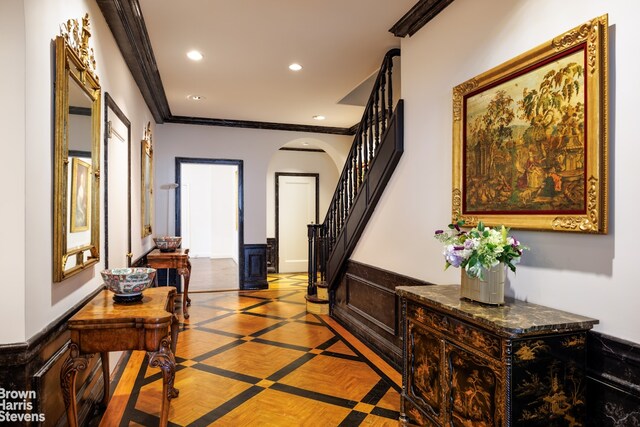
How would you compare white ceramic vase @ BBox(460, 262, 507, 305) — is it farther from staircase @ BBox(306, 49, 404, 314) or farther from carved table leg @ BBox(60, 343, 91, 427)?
carved table leg @ BBox(60, 343, 91, 427)

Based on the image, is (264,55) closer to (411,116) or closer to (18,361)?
(411,116)

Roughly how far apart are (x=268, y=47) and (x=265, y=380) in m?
3.09

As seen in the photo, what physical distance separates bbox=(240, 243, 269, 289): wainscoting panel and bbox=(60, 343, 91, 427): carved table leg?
5025mm

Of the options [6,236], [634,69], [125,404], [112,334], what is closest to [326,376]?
[125,404]

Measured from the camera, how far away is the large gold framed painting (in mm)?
1732

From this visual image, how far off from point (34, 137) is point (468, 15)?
266 centimetres

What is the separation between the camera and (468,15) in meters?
2.66

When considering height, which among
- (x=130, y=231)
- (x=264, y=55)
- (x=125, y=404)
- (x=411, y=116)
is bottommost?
(x=125, y=404)

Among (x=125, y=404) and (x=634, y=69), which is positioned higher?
(x=634, y=69)

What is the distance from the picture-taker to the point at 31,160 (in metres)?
1.71

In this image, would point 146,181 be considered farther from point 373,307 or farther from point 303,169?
point 303,169

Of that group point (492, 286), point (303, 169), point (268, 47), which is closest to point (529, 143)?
point (492, 286)

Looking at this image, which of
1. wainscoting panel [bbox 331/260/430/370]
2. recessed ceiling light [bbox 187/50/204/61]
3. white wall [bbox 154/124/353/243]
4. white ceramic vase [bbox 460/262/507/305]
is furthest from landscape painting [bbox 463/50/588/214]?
white wall [bbox 154/124/353/243]

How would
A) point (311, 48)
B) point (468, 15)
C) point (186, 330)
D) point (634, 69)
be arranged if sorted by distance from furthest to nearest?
point (186, 330) < point (311, 48) < point (468, 15) < point (634, 69)
